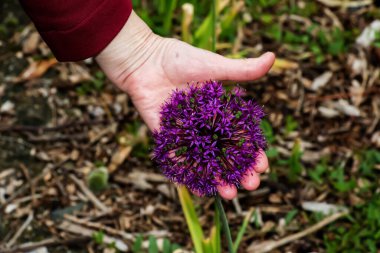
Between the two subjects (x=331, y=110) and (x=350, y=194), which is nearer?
(x=350, y=194)

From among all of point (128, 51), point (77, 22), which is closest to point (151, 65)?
point (128, 51)

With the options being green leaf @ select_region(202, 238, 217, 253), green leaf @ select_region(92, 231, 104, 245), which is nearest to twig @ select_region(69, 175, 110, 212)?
green leaf @ select_region(92, 231, 104, 245)

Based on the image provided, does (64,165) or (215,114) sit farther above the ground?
(215,114)

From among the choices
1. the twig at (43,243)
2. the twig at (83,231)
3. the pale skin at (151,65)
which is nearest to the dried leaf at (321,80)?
the pale skin at (151,65)

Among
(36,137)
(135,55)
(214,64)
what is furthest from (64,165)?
(214,64)

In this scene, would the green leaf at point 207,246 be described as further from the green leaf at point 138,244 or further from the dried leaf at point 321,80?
the dried leaf at point 321,80

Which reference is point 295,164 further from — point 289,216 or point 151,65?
point 151,65

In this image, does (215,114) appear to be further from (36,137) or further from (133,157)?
(36,137)

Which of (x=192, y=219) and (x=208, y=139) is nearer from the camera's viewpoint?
(x=208, y=139)
